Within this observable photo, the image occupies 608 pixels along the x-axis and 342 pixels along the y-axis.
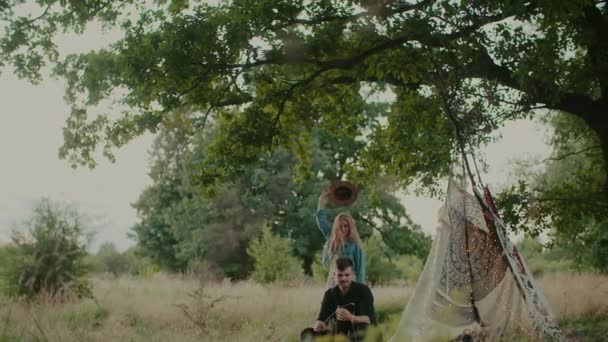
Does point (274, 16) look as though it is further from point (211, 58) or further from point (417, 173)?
point (417, 173)

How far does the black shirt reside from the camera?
4848 mm

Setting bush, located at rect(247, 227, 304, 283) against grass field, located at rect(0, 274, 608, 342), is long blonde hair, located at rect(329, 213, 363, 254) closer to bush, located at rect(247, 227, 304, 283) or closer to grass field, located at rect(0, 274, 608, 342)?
grass field, located at rect(0, 274, 608, 342)

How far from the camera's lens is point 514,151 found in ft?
79.1

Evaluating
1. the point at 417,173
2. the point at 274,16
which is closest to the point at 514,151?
the point at 417,173

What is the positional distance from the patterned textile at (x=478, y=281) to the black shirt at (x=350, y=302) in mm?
991

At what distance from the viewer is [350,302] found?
488 centimetres

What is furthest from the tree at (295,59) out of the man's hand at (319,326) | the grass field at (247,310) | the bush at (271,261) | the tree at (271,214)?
the tree at (271,214)

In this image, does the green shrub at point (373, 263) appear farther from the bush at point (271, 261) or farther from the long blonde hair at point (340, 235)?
the long blonde hair at point (340, 235)

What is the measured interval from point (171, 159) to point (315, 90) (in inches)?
839

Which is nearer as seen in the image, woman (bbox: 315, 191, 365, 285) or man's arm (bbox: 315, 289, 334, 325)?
man's arm (bbox: 315, 289, 334, 325)

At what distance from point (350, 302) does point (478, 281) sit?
2088 mm

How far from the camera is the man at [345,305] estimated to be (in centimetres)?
477

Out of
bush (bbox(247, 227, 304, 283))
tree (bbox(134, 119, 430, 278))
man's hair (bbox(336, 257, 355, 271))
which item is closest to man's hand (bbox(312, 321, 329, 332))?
man's hair (bbox(336, 257, 355, 271))

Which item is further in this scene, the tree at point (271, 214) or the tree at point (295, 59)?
the tree at point (271, 214)
